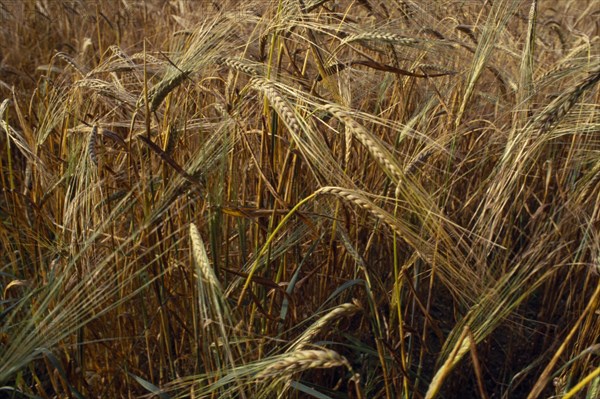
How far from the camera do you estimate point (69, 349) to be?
1.33 meters

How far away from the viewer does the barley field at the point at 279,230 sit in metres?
1.03

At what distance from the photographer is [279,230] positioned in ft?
4.35

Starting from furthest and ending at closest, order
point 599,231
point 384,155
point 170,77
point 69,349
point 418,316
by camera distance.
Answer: point 418,316 → point 599,231 → point 69,349 → point 170,77 → point 384,155

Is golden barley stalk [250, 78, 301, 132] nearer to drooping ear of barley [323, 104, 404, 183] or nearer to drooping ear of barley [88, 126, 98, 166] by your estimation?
drooping ear of barley [323, 104, 404, 183]

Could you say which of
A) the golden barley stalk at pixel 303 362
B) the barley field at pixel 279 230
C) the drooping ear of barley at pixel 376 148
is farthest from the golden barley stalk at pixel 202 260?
the drooping ear of barley at pixel 376 148

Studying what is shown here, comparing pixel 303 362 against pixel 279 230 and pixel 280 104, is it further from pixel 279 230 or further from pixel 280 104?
pixel 279 230

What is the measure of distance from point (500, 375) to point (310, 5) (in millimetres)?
972

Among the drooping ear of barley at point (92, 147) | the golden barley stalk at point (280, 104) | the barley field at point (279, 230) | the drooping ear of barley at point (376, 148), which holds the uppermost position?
the golden barley stalk at point (280, 104)

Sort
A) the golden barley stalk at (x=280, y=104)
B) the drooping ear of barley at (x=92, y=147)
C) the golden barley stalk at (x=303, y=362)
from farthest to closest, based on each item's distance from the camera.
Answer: the drooping ear of barley at (x=92, y=147) < the golden barley stalk at (x=280, y=104) < the golden barley stalk at (x=303, y=362)

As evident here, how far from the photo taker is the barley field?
1.03m

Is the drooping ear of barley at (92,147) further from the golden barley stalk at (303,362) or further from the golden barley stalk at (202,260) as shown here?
the golden barley stalk at (303,362)

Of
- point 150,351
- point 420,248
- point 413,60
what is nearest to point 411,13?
point 413,60

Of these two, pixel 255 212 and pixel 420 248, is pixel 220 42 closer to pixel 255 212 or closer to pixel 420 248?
pixel 255 212

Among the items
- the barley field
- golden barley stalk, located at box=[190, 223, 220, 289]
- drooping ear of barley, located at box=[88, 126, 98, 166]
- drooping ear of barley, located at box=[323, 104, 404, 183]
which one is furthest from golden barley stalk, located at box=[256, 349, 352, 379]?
drooping ear of barley, located at box=[88, 126, 98, 166]
